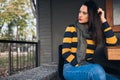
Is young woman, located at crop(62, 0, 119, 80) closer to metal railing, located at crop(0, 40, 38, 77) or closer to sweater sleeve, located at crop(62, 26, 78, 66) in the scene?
sweater sleeve, located at crop(62, 26, 78, 66)

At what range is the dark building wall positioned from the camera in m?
4.96

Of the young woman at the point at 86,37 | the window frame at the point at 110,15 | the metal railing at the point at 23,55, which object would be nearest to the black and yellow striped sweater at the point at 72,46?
the young woman at the point at 86,37

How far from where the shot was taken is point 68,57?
237 centimetres

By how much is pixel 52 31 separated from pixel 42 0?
602 millimetres

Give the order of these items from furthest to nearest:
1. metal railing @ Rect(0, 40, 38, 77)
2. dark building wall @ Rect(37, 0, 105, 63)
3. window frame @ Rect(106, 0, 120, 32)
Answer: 1. dark building wall @ Rect(37, 0, 105, 63)
2. metal railing @ Rect(0, 40, 38, 77)
3. window frame @ Rect(106, 0, 120, 32)

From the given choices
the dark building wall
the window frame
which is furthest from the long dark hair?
the dark building wall

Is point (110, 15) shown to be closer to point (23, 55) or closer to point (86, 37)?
point (86, 37)

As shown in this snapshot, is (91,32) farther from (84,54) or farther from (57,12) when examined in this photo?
(57,12)

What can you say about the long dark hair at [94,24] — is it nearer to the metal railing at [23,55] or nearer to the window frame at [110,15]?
the window frame at [110,15]

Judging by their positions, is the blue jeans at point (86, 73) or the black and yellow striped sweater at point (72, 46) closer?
the blue jeans at point (86, 73)

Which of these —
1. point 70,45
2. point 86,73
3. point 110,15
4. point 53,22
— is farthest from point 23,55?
point 86,73

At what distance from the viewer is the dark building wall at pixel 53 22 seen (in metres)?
4.96

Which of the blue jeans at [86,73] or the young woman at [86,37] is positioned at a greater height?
the young woman at [86,37]

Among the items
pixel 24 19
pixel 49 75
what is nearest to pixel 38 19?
pixel 49 75
